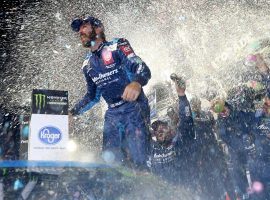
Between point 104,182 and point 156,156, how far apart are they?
3.29 m

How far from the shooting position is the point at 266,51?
41.3ft

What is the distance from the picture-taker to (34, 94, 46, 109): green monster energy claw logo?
4871 mm

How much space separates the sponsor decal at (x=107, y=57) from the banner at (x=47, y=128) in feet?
4.64

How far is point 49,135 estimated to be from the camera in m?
4.86

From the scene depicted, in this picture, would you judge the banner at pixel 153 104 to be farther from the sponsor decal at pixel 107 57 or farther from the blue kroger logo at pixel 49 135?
the sponsor decal at pixel 107 57

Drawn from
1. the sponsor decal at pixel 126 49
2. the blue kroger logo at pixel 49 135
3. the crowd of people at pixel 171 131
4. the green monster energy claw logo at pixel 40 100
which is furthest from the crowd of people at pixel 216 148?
the green monster energy claw logo at pixel 40 100

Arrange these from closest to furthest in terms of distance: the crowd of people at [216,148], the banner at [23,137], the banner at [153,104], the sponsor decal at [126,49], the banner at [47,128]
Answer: the sponsor decal at [126,49] < the banner at [47,128] < the crowd of people at [216,148] < the banner at [23,137] < the banner at [153,104]

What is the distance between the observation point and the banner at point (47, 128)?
15.2 feet

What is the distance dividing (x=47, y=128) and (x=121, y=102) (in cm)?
152

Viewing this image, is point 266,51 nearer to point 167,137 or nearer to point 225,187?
point 225,187

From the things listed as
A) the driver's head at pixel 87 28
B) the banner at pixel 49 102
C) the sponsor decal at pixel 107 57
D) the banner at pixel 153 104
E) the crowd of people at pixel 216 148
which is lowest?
the crowd of people at pixel 216 148

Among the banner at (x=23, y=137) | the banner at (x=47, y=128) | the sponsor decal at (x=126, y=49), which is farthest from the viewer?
the banner at (x=23, y=137)

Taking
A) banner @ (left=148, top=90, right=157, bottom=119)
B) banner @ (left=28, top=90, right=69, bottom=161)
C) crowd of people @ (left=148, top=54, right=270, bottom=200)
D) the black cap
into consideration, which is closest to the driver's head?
the black cap

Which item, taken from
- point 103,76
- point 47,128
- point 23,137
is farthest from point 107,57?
point 23,137
